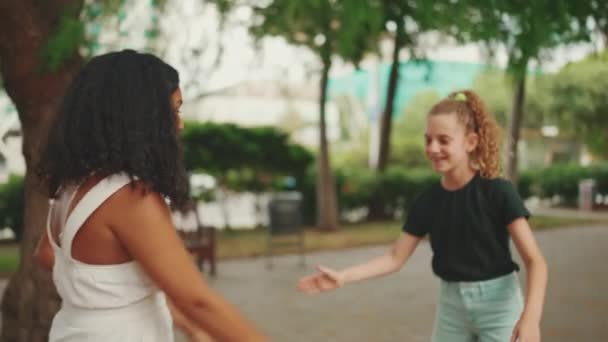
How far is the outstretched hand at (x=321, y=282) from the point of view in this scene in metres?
2.79

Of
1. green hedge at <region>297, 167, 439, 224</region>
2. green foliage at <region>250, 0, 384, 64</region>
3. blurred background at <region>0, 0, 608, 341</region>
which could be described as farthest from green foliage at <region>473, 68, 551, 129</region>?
green foliage at <region>250, 0, 384, 64</region>

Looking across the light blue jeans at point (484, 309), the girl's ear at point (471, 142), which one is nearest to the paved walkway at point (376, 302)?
the light blue jeans at point (484, 309)

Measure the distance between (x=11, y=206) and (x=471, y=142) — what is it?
45.9 feet

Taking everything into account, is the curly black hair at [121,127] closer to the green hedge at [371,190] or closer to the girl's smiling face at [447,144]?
the girl's smiling face at [447,144]

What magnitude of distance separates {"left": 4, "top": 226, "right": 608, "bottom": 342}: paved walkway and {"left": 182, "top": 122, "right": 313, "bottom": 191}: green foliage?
182 inches

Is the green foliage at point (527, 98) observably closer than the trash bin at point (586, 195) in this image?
No

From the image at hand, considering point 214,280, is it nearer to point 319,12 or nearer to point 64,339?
point 319,12

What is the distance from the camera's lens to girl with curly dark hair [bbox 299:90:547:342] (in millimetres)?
2729

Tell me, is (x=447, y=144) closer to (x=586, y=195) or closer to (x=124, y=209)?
(x=124, y=209)

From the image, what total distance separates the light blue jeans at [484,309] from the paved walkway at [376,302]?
393 centimetres

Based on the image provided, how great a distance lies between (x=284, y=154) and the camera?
712 inches

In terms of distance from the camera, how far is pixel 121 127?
67.2 inches

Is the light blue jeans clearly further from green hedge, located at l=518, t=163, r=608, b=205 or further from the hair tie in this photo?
green hedge, located at l=518, t=163, r=608, b=205

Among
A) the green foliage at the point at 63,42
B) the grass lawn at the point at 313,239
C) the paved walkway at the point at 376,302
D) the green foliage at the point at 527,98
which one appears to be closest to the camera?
the green foliage at the point at 63,42
